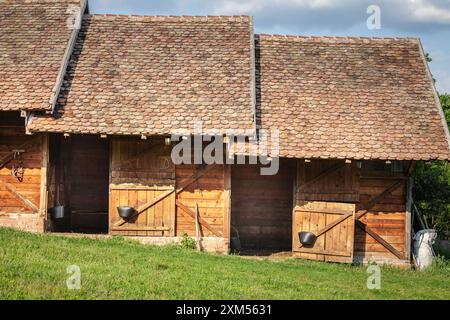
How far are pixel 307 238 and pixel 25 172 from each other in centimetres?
767

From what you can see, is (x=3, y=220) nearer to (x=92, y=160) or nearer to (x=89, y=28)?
(x=92, y=160)

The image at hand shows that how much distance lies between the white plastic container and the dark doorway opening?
29.0ft

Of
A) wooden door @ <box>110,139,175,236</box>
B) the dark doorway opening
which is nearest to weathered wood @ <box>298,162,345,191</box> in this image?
wooden door @ <box>110,139,175,236</box>

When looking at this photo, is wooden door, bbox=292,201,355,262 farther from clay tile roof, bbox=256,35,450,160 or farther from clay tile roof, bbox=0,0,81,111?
clay tile roof, bbox=0,0,81,111

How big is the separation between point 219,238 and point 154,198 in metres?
2.02

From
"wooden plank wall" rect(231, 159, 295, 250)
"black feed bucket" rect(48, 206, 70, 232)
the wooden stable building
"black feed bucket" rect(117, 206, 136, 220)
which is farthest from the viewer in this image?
"wooden plank wall" rect(231, 159, 295, 250)

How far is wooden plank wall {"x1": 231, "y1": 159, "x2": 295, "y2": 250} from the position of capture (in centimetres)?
1612

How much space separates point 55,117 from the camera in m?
14.2

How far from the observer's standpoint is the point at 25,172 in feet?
48.3

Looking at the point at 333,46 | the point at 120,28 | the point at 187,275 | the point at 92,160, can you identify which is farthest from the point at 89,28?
the point at 187,275

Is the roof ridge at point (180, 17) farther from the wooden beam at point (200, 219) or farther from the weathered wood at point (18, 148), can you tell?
the wooden beam at point (200, 219)

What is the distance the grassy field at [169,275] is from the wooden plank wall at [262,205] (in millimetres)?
1963

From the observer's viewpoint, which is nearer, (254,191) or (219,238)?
(219,238)
